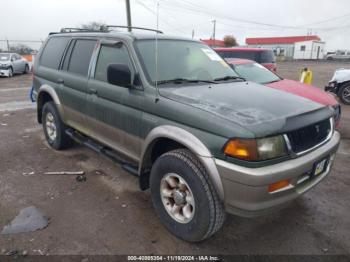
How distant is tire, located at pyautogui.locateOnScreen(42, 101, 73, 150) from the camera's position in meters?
4.84

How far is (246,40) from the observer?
242 feet

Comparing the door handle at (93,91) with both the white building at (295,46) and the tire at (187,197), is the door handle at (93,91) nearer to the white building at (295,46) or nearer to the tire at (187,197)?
the tire at (187,197)

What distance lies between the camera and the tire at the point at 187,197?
2498 mm

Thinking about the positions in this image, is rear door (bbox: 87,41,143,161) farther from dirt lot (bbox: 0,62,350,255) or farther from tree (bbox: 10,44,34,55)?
tree (bbox: 10,44,34,55)

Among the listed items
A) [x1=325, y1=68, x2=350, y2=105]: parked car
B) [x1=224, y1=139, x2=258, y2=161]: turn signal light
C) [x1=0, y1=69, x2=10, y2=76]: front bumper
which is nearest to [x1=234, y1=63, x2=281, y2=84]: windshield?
[x1=325, y1=68, x2=350, y2=105]: parked car

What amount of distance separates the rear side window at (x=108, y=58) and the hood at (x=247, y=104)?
0.75m

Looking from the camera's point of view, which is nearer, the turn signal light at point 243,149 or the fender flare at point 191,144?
the turn signal light at point 243,149

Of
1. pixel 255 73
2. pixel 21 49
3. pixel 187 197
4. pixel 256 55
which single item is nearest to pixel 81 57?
pixel 187 197

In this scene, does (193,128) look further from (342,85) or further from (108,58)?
(342,85)

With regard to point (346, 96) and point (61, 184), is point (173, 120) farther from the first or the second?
point (346, 96)

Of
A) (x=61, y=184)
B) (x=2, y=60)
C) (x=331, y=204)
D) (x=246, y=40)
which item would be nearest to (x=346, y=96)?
(x=331, y=204)

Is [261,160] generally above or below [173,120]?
below

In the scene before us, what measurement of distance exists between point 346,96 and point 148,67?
8.70 m

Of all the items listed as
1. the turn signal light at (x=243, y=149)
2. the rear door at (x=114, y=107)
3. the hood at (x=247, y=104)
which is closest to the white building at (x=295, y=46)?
the rear door at (x=114, y=107)
